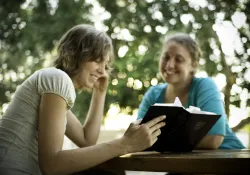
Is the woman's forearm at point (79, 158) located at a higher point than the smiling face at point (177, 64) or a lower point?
lower

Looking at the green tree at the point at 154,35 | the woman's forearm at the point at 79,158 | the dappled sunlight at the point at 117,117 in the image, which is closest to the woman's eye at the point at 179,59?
the green tree at the point at 154,35

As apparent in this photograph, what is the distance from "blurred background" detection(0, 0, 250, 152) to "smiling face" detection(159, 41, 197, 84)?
0.78 m

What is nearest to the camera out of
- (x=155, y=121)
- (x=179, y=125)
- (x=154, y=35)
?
(x=155, y=121)

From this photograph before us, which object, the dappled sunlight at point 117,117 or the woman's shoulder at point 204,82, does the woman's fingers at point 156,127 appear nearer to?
the woman's shoulder at point 204,82

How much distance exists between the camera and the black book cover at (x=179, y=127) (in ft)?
4.30

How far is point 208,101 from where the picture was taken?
2041mm

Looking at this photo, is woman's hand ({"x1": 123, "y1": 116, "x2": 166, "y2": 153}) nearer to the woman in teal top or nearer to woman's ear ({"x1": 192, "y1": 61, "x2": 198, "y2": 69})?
the woman in teal top

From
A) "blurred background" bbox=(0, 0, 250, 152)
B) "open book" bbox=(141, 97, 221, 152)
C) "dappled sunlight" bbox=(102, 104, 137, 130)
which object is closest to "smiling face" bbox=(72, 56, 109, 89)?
"open book" bbox=(141, 97, 221, 152)

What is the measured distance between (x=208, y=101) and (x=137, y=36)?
5.74 ft

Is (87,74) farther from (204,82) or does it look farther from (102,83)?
(204,82)

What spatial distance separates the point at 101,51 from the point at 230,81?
187cm

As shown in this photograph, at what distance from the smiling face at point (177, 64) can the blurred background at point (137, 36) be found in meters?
0.78

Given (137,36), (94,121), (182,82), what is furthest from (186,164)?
(137,36)

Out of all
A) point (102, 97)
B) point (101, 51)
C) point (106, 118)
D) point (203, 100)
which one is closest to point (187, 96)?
point (203, 100)
